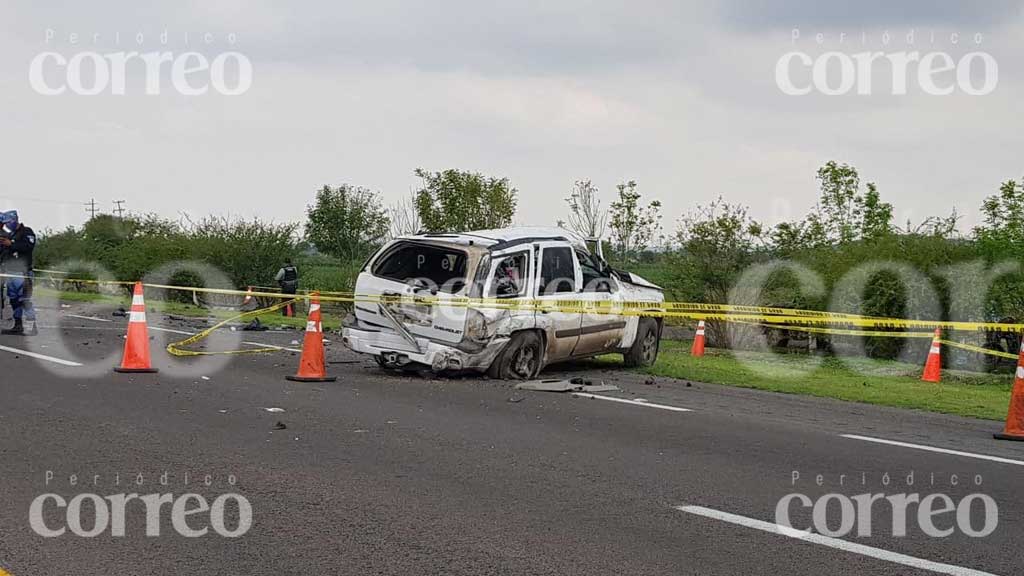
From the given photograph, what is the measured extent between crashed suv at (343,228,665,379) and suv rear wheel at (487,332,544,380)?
0.6 inches

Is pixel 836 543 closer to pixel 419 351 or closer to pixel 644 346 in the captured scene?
pixel 419 351

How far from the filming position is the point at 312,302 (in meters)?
13.9

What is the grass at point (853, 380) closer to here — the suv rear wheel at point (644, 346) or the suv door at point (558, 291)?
the suv rear wheel at point (644, 346)

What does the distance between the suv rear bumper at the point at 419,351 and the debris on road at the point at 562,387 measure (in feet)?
1.98

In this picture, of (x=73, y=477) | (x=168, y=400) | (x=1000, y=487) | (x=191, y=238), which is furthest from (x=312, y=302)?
(x=191, y=238)

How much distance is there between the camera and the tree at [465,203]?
37.0 meters

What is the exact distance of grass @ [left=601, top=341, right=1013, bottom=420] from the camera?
1370 cm

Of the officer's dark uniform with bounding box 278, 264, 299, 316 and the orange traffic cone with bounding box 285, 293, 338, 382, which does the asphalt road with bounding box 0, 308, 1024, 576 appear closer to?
the orange traffic cone with bounding box 285, 293, 338, 382

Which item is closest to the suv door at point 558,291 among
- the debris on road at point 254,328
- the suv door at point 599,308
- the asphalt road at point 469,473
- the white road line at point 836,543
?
the suv door at point 599,308

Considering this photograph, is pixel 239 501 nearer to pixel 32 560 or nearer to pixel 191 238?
pixel 32 560

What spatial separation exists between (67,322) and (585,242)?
486 inches

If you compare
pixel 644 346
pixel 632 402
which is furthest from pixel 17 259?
pixel 632 402

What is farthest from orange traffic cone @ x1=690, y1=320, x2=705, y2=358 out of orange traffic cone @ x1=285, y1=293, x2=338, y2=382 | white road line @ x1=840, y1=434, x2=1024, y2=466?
white road line @ x1=840, y1=434, x2=1024, y2=466

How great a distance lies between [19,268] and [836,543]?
15.0 meters
